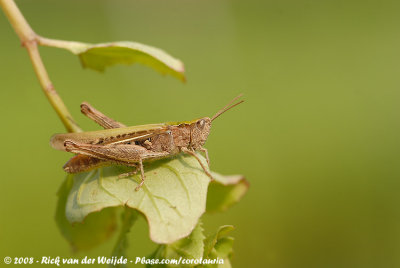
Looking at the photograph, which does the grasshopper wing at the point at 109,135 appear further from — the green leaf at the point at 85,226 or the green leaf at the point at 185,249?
the green leaf at the point at 185,249

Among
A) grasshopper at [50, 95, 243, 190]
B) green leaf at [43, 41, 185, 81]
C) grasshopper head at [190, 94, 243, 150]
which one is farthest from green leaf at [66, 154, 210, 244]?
green leaf at [43, 41, 185, 81]

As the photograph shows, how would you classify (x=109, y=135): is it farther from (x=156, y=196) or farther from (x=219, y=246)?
(x=219, y=246)

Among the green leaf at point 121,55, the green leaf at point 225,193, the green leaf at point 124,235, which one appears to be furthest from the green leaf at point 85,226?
the green leaf at point 121,55

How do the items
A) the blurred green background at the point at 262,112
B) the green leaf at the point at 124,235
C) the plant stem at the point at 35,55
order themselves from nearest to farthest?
the green leaf at the point at 124,235, the plant stem at the point at 35,55, the blurred green background at the point at 262,112

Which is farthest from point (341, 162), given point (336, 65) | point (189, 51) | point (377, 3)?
point (377, 3)

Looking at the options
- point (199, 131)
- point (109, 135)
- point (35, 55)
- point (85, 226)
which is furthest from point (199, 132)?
point (35, 55)
